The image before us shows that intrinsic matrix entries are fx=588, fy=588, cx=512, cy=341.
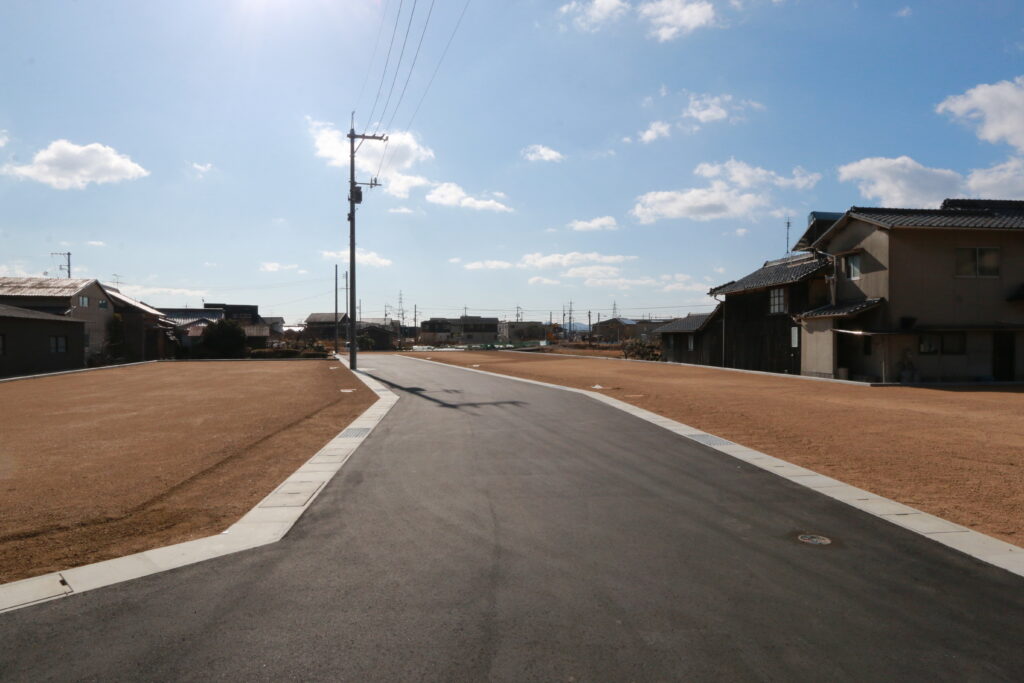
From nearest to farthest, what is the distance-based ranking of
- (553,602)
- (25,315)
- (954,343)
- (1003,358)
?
(553,602) → (954,343) → (1003,358) → (25,315)

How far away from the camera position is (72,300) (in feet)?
127

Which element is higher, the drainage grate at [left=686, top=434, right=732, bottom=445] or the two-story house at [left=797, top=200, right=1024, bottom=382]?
the two-story house at [left=797, top=200, right=1024, bottom=382]

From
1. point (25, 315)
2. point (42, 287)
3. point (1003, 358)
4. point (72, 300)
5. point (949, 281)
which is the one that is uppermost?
point (42, 287)

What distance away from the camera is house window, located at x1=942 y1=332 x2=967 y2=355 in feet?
77.6

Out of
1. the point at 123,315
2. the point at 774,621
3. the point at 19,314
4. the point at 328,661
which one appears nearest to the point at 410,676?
the point at 328,661

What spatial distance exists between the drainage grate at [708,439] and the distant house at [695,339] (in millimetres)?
27204

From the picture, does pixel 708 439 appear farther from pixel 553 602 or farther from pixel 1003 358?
pixel 1003 358

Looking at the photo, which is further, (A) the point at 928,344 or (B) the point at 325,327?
(B) the point at 325,327

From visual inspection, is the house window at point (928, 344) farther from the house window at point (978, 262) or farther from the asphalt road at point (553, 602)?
the asphalt road at point (553, 602)

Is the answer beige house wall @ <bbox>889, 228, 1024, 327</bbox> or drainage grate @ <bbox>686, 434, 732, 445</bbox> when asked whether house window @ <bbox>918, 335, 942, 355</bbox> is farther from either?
drainage grate @ <bbox>686, 434, 732, 445</bbox>

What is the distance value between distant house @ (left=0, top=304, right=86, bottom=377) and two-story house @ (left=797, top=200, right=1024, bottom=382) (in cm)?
3848

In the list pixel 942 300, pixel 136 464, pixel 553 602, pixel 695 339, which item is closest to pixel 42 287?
pixel 136 464

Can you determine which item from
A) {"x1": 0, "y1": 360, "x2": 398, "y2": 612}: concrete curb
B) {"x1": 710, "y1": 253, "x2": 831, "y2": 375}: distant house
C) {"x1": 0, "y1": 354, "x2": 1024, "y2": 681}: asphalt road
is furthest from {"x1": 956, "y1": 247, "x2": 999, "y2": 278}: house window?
{"x1": 0, "y1": 360, "x2": 398, "y2": 612}: concrete curb

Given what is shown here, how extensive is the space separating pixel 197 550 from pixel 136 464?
4420mm
